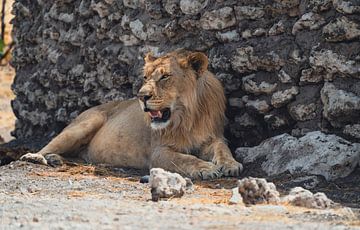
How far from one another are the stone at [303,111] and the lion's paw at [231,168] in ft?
2.07

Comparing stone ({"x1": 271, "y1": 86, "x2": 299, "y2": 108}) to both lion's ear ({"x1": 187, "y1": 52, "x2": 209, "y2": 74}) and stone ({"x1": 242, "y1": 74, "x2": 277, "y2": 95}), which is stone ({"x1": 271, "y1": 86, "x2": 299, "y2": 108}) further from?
lion's ear ({"x1": 187, "y1": 52, "x2": 209, "y2": 74})

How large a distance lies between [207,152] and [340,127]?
1332 millimetres

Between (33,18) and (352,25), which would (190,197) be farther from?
(33,18)

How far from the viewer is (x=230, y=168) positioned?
24.6 ft

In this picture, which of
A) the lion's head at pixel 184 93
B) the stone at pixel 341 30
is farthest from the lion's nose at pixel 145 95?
the stone at pixel 341 30

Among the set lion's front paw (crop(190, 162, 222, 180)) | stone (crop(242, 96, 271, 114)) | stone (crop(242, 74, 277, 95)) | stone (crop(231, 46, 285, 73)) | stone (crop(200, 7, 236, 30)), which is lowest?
lion's front paw (crop(190, 162, 222, 180))

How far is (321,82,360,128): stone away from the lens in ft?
23.0

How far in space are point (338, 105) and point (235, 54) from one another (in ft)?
4.44

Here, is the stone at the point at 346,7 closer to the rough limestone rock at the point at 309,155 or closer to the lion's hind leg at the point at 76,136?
the rough limestone rock at the point at 309,155

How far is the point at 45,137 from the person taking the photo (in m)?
11.2

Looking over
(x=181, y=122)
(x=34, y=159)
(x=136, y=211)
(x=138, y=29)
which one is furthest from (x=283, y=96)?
(x=136, y=211)

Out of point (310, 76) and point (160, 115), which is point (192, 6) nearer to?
point (160, 115)

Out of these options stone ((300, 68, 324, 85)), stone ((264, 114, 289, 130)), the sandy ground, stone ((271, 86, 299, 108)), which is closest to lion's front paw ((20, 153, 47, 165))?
the sandy ground

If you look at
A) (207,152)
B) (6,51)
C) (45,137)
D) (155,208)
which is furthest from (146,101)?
(6,51)
